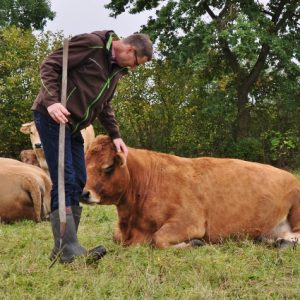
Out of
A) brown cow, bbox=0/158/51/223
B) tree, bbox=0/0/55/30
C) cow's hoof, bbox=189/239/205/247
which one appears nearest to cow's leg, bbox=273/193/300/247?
cow's hoof, bbox=189/239/205/247

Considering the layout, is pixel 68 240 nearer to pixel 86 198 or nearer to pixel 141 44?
pixel 86 198

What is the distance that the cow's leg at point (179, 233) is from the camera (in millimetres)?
5469

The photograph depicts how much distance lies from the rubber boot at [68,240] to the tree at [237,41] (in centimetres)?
1287

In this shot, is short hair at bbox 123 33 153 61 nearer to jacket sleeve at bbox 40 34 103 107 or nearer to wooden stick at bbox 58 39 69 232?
jacket sleeve at bbox 40 34 103 107

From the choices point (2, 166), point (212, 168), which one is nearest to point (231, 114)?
point (2, 166)

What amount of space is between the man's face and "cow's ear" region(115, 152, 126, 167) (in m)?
0.94

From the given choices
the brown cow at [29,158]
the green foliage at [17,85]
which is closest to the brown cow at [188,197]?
the brown cow at [29,158]

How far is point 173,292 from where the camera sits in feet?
12.6

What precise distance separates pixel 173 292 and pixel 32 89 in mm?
17040

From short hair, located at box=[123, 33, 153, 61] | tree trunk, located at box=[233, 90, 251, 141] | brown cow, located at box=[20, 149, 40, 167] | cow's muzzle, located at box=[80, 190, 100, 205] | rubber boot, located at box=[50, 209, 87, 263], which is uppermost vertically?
short hair, located at box=[123, 33, 153, 61]

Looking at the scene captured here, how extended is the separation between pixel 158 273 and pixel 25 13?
31.3 meters

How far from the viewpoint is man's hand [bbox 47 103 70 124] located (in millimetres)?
4480

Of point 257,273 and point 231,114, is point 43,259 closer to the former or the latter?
point 257,273

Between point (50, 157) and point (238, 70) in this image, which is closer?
point (50, 157)
